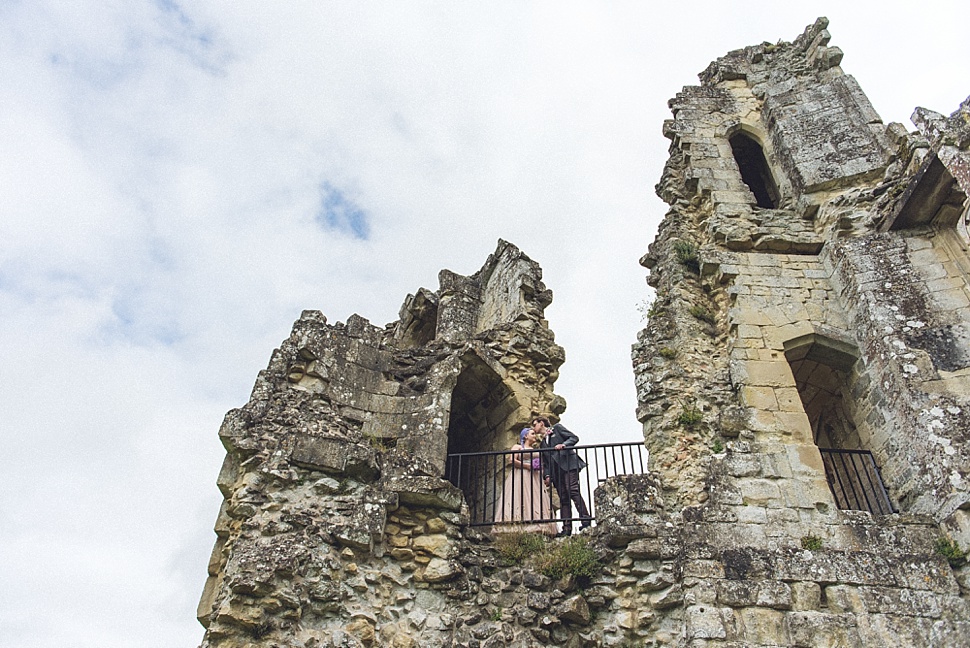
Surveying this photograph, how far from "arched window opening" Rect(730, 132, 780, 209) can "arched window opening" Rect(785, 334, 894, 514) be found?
360cm

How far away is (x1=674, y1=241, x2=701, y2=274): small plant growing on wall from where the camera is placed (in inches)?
350

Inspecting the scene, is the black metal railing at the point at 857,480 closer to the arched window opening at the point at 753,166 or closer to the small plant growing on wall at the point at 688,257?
the small plant growing on wall at the point at 688,257

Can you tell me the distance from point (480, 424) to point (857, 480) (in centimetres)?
500

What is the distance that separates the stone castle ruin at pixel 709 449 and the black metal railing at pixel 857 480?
53 mm

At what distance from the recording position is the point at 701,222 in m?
9.58

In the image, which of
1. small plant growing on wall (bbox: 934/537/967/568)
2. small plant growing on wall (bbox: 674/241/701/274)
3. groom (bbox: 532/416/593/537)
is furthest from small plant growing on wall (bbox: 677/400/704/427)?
small plant growing on wall (bbox: 934/537/967/568)

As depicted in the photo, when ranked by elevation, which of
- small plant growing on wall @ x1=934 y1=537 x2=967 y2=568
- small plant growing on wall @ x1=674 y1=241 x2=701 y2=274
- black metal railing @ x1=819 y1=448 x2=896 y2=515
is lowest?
small plant growing on wall @ x1=934 y1=537 x2=967 y2=568

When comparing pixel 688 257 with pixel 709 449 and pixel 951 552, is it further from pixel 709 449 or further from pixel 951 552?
pixel 951 552

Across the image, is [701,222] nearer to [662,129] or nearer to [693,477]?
[662,129]

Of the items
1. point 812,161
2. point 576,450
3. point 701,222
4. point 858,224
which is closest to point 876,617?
point 576,450

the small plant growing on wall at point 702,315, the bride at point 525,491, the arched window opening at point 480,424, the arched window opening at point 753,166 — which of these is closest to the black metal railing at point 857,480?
the small plant growing on wall at point 702,315

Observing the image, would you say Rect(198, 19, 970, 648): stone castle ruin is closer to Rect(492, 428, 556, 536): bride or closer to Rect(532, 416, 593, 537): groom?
Rect(492, 428, 556, 536): bride

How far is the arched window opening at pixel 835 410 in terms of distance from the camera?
7.63 metres

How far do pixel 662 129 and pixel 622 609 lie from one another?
25.8 ft
